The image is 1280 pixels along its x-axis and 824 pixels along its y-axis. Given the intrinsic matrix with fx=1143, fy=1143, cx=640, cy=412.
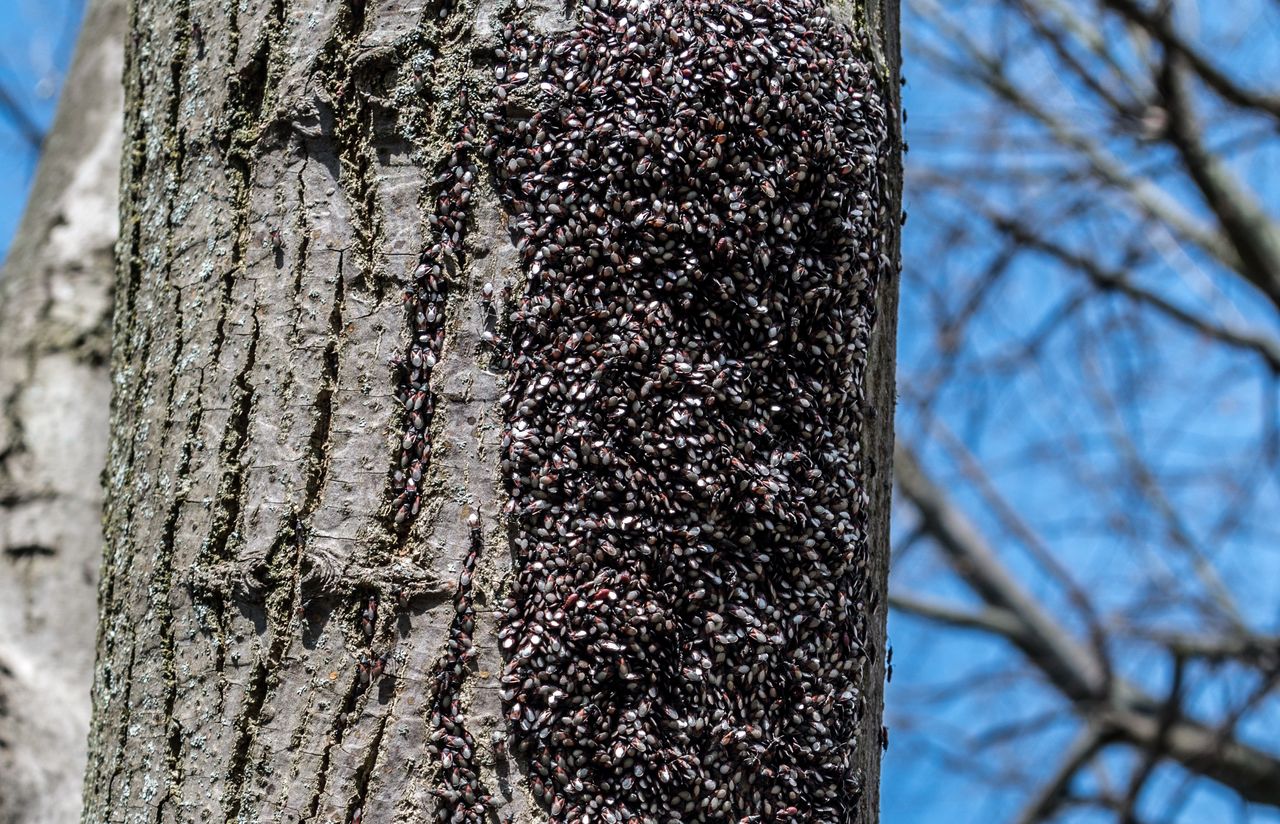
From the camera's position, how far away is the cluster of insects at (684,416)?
1059 mm

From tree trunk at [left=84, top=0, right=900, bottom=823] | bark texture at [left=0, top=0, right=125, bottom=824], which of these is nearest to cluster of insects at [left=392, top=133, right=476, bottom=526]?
tree trunk at [left=84, top=0, right=900, bottom=823]

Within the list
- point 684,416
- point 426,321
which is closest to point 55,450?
point 426,321

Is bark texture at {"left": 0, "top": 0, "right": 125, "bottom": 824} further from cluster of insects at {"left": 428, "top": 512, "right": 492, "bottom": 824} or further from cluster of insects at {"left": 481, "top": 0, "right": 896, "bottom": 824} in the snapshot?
cluster of insects at {"left": 481, "top": 0, "right": 896, "bottom": 824}

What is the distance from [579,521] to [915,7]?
6.02 meters

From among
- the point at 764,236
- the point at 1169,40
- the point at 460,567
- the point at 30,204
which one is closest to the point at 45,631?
the point at 30,204

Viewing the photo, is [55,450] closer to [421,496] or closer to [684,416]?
[421,496]

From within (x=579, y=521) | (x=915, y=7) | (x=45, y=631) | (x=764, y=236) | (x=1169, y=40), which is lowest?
(x=45, y=631)

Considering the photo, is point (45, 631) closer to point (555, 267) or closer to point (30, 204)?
point (30, 204)

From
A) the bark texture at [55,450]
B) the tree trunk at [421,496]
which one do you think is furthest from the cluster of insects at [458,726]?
the bark texture at [55,450]

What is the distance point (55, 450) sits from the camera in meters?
2.49

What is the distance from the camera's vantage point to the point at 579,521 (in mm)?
1078

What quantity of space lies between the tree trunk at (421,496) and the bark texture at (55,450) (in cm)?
118

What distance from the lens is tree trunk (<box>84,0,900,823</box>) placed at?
1068mm

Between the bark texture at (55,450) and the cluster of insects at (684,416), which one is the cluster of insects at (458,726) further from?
the bark texture at (55,450)
